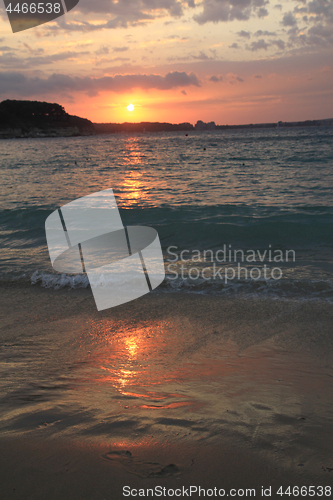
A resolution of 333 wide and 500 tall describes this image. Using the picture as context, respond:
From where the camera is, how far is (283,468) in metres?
1.89

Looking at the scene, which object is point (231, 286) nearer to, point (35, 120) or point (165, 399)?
point (165, 399)

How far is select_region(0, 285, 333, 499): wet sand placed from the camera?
1860mm

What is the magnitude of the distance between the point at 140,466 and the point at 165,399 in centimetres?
72

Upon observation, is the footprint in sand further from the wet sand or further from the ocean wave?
the ocean wave

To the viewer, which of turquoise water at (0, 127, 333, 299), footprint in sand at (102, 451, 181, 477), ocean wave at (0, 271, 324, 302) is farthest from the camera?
turquoise water at (0, 127, 333, 299)

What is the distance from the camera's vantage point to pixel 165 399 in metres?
2.59

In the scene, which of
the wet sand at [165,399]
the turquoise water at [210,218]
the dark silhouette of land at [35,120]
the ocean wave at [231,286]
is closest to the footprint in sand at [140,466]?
the wet sand at [165,399]

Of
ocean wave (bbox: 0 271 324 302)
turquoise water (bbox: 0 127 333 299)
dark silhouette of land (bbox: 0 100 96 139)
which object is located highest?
dark silhouette of land (bbox: 0 100 96 139)

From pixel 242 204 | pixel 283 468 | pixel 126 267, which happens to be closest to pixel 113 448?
pixel 283 468

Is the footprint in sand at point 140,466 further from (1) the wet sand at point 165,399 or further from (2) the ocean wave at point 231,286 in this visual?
(2) the ocean wave at point 231,286

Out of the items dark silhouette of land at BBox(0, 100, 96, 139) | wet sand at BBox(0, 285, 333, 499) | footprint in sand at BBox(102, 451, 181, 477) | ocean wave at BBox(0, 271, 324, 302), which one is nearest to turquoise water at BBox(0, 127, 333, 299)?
ocean wave at BBox(0, 271, 324, 302)

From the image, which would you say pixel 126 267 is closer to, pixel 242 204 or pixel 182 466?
pixel 182 466

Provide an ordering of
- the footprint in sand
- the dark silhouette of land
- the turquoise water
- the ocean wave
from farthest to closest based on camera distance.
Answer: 1. the dark silhouette of land
2. the turquoise water
3. the ocean wave
4. the footprint in sand

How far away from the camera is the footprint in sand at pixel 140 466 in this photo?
6.04 feet
